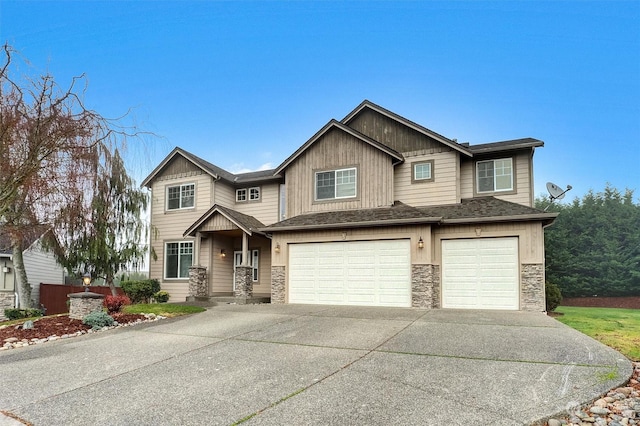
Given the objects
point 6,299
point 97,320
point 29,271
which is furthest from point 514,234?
point 29,271

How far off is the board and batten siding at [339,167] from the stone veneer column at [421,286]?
118 inches

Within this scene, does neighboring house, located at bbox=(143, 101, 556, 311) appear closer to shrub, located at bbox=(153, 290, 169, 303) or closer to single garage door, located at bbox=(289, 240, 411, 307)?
single garage door, located at bbox=(289, 240, 411, 307)

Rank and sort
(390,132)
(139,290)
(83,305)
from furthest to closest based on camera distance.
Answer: (139,290)
(390,132)
(83,305)

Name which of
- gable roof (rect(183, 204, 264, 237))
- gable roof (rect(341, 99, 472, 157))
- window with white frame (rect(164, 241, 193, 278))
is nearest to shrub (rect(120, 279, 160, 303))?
window with white frame (rect(164, 241, 193, 278))

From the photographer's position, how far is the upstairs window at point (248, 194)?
59.8 ft

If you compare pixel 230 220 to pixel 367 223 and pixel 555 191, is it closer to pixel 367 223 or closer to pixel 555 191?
pixel 367 223

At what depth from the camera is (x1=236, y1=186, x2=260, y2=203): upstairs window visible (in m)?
18.2

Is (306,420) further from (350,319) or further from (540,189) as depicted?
(540,189)

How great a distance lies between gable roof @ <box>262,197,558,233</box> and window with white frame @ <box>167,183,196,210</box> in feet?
18.3

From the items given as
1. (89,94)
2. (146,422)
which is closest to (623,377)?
(146,422)

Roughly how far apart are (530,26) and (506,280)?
8915mm

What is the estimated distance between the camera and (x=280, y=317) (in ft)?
34.6

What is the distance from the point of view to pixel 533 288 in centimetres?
1165

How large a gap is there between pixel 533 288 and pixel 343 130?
831 centimetres
